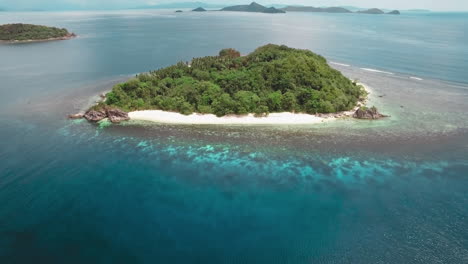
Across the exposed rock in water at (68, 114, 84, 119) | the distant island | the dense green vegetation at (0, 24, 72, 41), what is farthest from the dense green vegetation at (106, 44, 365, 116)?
the dense green vegetation at (0, 24, 72, 41)

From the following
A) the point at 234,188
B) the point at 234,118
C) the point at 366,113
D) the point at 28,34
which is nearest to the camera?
the point at 234,188

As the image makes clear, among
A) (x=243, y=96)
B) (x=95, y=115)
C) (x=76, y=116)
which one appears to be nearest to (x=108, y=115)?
(x=95, y=115)

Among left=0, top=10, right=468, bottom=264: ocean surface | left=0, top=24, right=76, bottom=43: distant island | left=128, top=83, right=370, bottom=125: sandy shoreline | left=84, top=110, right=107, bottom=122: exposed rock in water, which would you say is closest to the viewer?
left=0, top=10, right=468, bottom=264: ocean surface

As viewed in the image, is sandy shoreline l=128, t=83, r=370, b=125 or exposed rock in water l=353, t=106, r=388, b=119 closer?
sandy shoreline l=128, t=83, r=370, b=125

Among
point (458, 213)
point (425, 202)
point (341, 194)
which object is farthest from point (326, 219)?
point (458, 213)

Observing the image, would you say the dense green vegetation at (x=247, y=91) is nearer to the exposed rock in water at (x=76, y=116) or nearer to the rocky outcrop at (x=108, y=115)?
the rocky outcrop at (x=108, y=115)

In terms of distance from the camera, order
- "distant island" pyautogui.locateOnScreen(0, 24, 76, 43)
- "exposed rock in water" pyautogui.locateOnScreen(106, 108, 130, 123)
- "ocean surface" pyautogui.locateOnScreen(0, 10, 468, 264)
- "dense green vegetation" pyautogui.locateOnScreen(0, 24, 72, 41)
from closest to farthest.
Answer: "ocean surface" pyautogui.locateOnScreen(0, 10, 468, 264) < "exposed rock in water" pyautogui.locateOnScreen(106, 108, 130, 123) < "distant island" pyautogui.locateOnScreen(0, 24, 76, 43) < "dense green vegetation" pyautogui.locateOnScreen(0, 24, 72, 41)

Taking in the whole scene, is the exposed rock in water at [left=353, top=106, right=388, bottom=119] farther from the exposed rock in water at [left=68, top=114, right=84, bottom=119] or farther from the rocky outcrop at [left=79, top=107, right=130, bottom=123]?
the exposed rock in water at [left=68, top=114, right=84, bottom=119]

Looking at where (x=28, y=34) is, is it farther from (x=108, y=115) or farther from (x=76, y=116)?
(x=108, y=115)

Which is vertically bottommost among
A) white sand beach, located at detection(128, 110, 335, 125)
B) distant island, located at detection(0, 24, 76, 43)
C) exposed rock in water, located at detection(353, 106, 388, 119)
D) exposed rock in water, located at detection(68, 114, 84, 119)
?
exposed rock in water, located at detection(68, 114, 84, 119)
